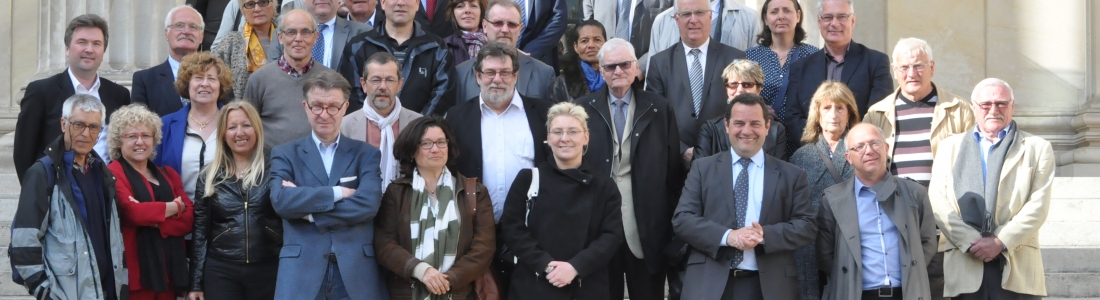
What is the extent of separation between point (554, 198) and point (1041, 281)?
2.56 metres

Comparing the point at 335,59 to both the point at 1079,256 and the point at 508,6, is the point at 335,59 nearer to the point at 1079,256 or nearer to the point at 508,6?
the point at 508,6

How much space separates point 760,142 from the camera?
21.9 feet

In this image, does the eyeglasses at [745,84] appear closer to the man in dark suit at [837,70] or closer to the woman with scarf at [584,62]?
the man in dark suit at [837,70]

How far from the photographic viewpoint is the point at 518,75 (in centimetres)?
772

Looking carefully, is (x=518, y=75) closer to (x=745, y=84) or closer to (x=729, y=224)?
(x=745, y=84)

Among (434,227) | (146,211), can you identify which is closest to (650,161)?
(434,227)

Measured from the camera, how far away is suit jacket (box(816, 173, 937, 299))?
639cm

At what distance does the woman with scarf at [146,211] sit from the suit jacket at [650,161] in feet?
7.14

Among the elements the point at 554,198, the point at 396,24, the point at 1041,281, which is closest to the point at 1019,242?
the point at 1041,281

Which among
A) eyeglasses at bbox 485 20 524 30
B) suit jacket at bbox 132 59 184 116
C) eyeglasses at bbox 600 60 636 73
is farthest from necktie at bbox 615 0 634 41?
suit jacket at bbox 132 59 184 116

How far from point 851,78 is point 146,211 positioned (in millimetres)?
4105

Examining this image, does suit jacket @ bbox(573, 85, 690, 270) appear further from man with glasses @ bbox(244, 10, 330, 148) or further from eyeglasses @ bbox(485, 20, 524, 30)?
man with glasses @ bbox(244, 10, 330, 148)

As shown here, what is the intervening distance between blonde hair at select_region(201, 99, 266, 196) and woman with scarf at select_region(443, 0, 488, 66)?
192cm

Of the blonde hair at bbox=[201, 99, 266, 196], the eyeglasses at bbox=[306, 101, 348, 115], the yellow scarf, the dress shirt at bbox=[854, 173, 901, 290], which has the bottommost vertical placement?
the dress shirt at bbox=[854, 173, 901, 290]
